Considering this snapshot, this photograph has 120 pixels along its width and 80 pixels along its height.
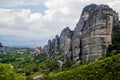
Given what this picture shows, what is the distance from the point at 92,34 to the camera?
15462cm

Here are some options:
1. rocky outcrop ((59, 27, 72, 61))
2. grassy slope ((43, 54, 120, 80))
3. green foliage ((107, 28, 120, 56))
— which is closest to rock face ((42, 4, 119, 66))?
rocky outcrop ((59, 27, 72, 61))

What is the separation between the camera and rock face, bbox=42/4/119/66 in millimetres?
150375

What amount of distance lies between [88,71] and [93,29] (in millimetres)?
50473

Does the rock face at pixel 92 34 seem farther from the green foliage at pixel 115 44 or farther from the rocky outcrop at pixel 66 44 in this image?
the green foliage at pixel 115 44

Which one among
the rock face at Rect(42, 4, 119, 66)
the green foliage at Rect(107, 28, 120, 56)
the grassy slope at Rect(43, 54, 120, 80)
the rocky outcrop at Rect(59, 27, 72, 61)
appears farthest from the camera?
the rocky outcrop at Rect(59, 27, 72, 61)

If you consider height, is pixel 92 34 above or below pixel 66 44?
above

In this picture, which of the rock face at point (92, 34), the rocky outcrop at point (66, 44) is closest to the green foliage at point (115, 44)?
the rock face at point (92, 34)

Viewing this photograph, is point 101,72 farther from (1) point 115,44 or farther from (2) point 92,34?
(2) point 92,34

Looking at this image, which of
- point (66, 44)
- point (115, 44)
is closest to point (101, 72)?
point (115, 44)

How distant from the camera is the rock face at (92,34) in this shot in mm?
150375

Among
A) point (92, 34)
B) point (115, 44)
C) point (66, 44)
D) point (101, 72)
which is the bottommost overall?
point (101, 72)

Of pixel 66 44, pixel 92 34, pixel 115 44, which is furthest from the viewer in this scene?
pixel 66 44

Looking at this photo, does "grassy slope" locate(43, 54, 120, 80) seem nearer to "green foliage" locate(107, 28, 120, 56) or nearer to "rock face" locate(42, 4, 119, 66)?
"rock face" locate(42, 4, 119, 66)

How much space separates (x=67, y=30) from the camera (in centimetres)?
19275
